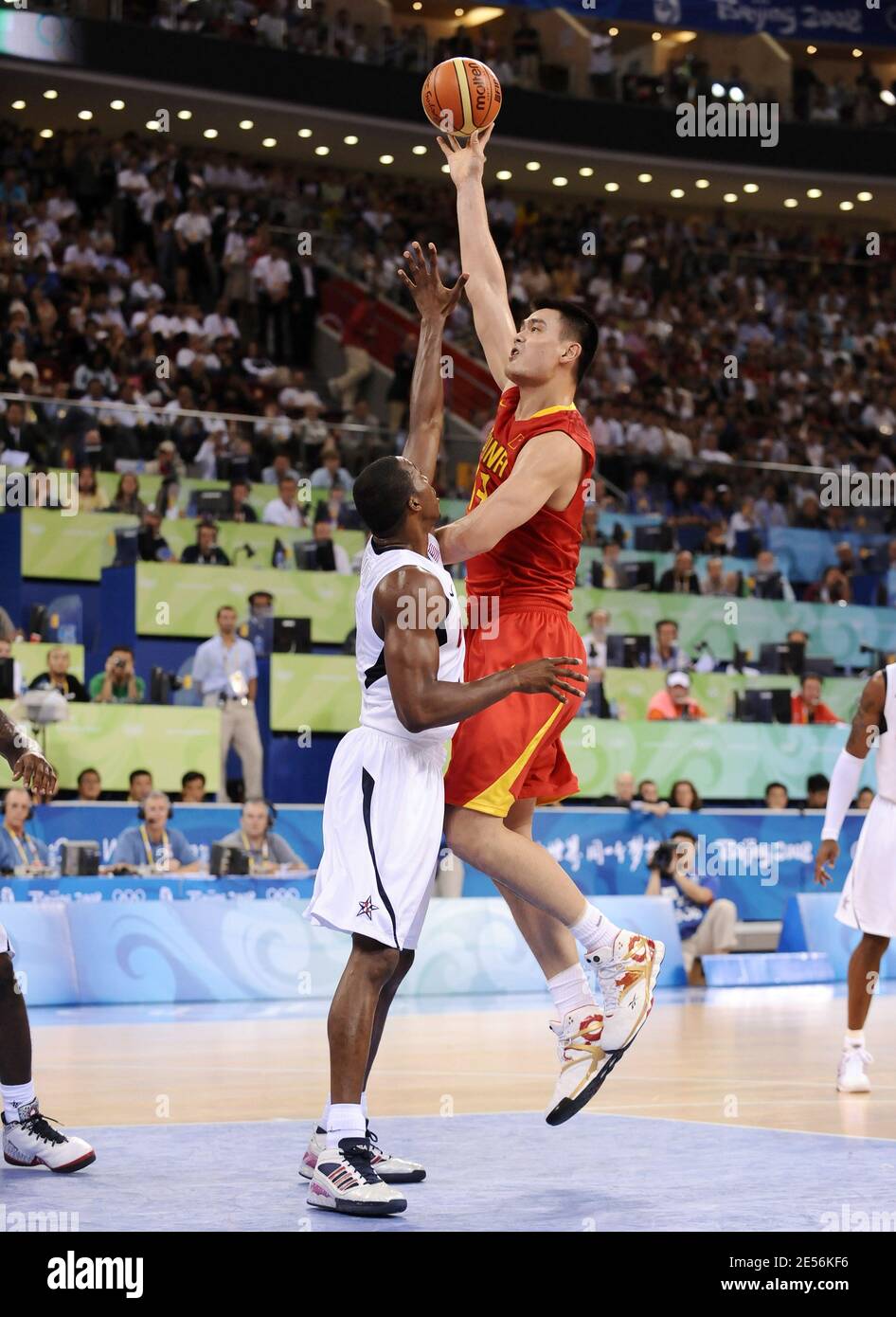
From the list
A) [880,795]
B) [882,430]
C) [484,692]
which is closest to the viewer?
[484,692]

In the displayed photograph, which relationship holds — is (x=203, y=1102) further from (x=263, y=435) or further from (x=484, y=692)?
(x=263, y=435)

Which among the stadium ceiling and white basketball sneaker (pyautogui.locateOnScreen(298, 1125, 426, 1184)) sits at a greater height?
the stadium ceiling

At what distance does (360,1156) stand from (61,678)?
10.5 metres

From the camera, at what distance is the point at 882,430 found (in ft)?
89.0

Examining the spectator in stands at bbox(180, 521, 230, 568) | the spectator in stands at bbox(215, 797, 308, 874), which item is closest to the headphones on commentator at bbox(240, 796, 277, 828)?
the spectator in stands at bbox(215, 797, 308, 874)

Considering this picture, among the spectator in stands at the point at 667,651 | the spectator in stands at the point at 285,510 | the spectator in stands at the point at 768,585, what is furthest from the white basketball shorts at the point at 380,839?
the spectator in stands at the point at 768,585

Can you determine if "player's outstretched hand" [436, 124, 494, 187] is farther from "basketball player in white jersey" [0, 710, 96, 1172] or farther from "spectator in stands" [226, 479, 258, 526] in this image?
"spectator in stands" [226, 479, 258, 526]

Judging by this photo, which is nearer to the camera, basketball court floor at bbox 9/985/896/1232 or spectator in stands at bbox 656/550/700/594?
basketball court floor at bbox 9/985/896/1232

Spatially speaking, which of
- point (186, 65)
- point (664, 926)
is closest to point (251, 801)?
point (664, 926)

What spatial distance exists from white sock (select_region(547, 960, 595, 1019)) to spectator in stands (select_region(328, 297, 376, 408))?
59.8 feet

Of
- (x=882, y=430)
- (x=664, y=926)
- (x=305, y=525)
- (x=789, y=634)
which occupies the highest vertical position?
(x=882, y=430)

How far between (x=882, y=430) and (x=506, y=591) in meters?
22.4

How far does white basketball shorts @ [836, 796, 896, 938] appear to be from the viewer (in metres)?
8.47

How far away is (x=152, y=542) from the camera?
16.8 meters
